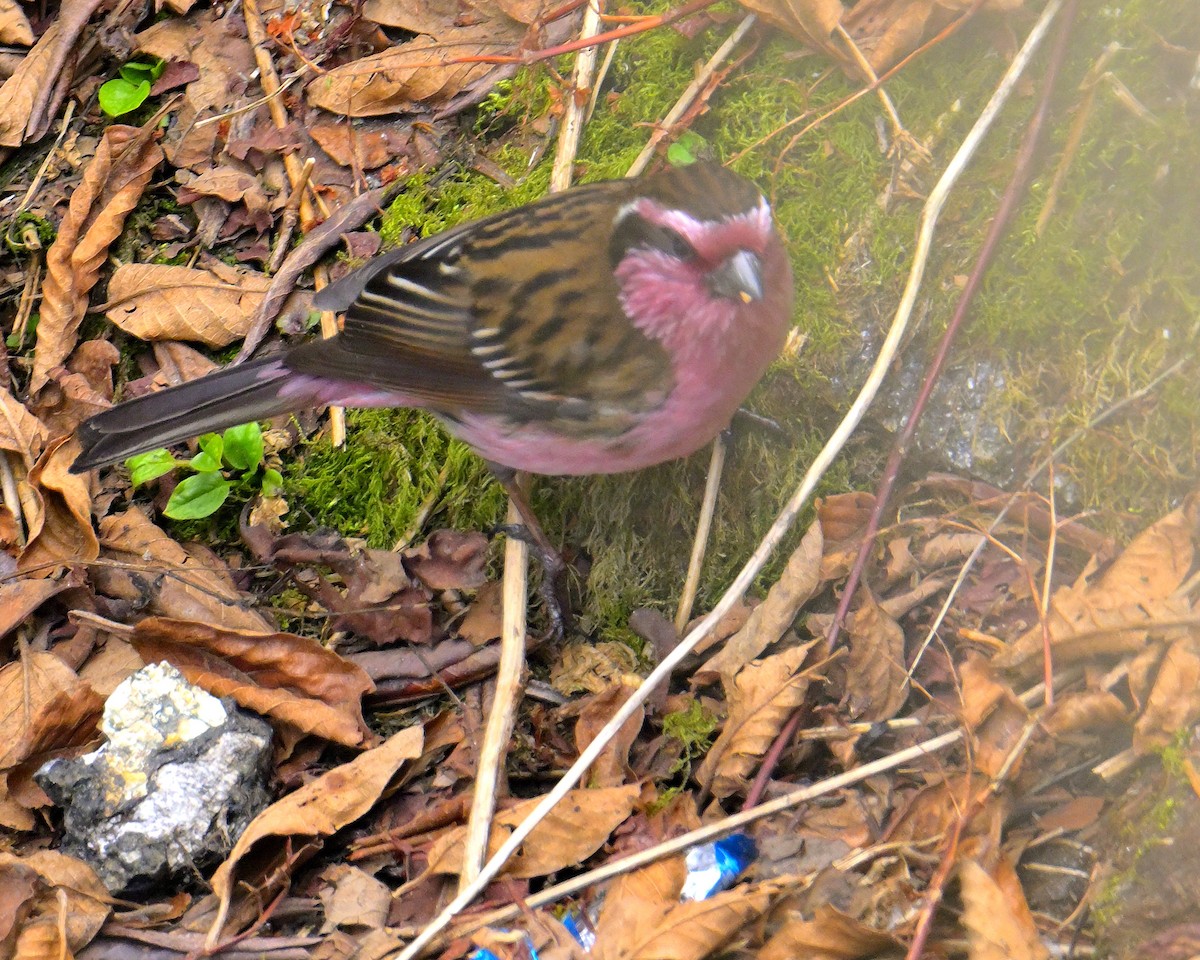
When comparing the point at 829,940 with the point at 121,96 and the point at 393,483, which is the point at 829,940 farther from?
the point at 121,96

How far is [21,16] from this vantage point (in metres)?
5.37

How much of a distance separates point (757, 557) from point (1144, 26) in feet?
6.56

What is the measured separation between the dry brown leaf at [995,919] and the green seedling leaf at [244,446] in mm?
2860

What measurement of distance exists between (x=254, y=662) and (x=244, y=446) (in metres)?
0.90

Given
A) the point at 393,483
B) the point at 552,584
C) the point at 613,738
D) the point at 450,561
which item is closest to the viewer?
the point at 613,738

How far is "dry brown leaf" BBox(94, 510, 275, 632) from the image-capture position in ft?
13.7

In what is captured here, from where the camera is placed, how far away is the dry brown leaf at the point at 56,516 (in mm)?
4316

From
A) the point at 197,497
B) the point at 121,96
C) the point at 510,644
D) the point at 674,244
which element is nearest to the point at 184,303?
the point at 197,497

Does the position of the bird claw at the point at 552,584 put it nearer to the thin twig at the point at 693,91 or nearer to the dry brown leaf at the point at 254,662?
the dry brown leaf at the point at 254,662

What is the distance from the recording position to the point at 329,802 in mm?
3549

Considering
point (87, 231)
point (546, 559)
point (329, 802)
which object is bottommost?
point (329, 802)

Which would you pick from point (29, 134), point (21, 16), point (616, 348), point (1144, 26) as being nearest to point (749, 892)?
point (616, 348)

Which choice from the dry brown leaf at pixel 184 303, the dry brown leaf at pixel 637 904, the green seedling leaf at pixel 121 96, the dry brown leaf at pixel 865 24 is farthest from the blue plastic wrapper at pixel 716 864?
the green seedling leaf at pixel 121 96

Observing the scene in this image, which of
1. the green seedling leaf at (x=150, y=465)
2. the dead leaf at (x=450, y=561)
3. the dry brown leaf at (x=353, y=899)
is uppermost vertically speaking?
the green seedling leaf at (x=150, y=465)
